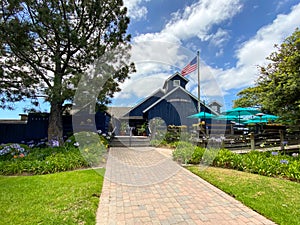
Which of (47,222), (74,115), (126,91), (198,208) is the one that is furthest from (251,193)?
(74,115)

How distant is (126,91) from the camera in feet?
26.8

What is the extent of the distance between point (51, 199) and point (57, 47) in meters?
6.37

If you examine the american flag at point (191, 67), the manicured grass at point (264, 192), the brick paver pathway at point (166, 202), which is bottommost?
the brick paver pathway at point (166, 202)

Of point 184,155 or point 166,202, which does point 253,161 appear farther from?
point 166,202

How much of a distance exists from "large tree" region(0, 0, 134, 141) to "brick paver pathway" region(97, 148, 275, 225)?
4.29m

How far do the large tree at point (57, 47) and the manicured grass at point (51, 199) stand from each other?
3.38m

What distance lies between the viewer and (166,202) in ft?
10.4

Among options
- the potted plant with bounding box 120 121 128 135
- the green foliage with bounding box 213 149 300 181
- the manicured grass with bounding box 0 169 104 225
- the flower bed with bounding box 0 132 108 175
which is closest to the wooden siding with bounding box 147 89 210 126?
the potted plant with bounding box 120 121 128 135

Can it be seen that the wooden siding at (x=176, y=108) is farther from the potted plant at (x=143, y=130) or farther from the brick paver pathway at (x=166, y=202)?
the brick paver pathway at (x=166, y=202)

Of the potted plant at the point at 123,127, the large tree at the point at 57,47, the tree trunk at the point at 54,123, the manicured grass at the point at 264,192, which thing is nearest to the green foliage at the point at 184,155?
the manicured grass at the point at 264,192

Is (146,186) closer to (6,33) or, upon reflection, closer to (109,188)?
(109,188)

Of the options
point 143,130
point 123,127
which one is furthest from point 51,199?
point 123,127

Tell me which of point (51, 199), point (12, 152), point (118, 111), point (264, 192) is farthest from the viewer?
point (118, 111)

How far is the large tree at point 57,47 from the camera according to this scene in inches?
243
